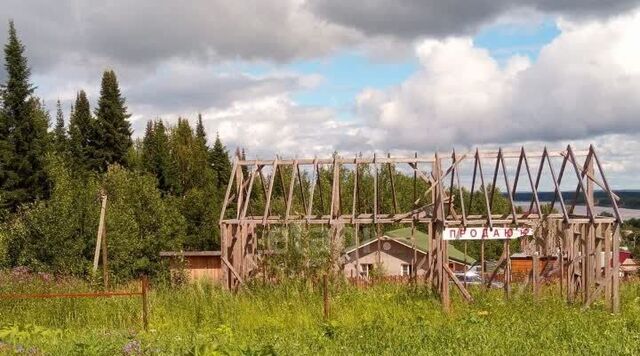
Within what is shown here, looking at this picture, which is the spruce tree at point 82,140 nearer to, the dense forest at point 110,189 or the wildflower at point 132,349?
the dense forest at point 110,189

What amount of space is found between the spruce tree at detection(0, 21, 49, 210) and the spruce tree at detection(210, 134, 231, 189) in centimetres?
2884

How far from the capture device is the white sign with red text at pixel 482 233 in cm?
1902

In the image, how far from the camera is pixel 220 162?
7675 cm

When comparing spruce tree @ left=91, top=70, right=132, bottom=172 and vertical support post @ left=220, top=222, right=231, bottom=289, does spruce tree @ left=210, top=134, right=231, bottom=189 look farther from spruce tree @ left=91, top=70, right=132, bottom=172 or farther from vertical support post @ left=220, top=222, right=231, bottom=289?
vertical support post @ left=220, top=222, right=231, bottom=289

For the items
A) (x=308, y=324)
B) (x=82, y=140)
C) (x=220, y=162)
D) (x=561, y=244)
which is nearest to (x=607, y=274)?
(x=561, y=244)

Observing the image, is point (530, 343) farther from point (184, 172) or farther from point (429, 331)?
point (184, 172)

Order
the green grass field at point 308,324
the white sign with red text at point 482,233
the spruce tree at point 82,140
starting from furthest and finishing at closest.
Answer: the spruce tree at point 82,140 < the white sign with red text at point 482,233 < the green grass field at point 308,324

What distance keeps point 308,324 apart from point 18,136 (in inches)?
1424

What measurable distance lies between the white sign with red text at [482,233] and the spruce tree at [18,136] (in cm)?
3471

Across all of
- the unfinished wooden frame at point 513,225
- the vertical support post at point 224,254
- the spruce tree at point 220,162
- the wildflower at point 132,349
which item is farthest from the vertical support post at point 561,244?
the spruce tree at point 220,162

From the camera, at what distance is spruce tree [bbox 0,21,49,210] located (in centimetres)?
4594

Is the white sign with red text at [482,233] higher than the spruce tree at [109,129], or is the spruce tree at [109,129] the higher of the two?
the spruce tree at [109,129]

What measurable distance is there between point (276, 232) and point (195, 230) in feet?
127

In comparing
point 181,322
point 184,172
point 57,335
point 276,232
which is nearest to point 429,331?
point 181,322
